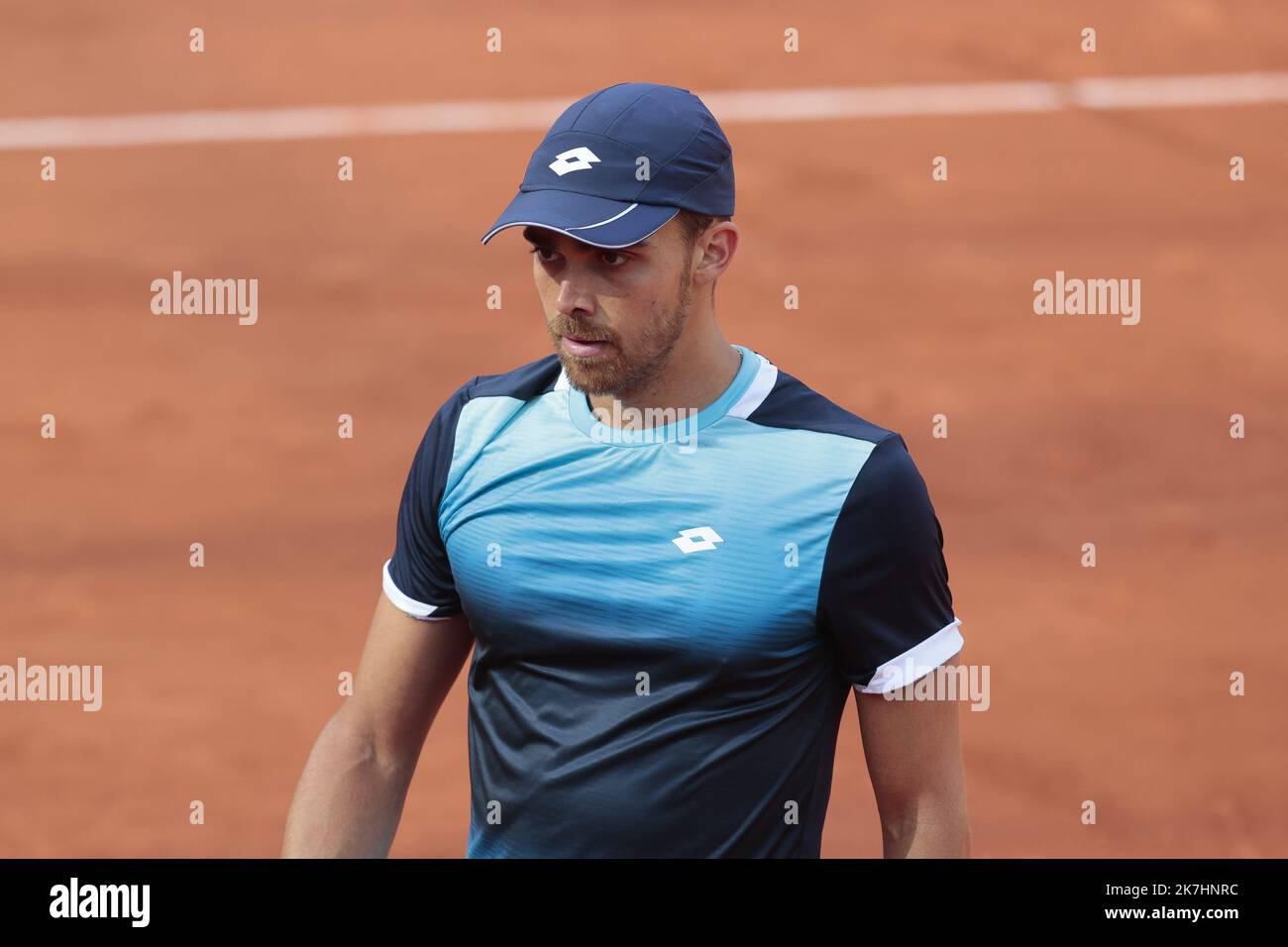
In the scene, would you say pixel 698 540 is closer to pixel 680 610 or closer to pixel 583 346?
pixel 680 610

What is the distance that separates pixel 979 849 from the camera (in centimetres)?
659

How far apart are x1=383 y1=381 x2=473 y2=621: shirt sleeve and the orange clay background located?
396 cm

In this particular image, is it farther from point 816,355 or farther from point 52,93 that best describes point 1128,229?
point 52,93

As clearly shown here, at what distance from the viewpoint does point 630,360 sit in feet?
9.55

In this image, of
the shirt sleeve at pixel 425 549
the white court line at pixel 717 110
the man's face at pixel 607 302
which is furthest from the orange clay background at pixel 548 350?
the man's face at pixel 607 302

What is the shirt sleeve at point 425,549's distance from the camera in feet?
10.00

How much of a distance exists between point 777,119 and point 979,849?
5.01 meters

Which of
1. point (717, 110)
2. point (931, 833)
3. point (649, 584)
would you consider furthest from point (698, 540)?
point (717, 110)

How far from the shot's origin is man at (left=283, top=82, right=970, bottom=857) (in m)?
2.79

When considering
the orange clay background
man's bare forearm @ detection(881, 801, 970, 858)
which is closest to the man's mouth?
man's bare forearm @ detection(881, 801, 970, 858)

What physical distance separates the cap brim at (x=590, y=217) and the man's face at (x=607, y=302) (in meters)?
0.04

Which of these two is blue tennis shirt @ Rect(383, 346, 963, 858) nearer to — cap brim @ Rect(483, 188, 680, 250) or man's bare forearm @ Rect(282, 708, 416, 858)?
man's bare forearm @ Rect(282, 708, 416, 858)

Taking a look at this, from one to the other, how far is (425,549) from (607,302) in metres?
0.61
